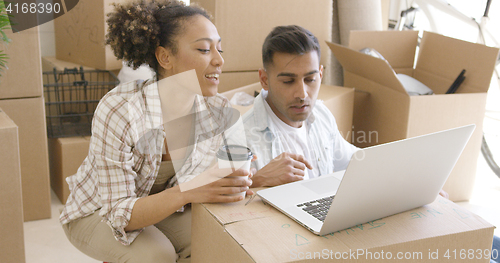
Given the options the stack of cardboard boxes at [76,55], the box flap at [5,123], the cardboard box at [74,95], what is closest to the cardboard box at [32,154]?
the stack of cardboard boxes at [76,55]

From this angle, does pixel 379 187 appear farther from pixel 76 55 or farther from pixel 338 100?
pixel 76 55

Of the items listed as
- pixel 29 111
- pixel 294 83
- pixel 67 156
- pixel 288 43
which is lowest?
pixel 67 156

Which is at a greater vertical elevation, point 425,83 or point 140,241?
point 425,83

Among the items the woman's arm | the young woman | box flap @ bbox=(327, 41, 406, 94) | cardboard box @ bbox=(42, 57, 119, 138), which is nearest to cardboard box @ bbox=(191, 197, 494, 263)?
the woman's arm

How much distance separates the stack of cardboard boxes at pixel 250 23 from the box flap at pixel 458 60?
0.52m

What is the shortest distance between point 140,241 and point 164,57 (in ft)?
1.60

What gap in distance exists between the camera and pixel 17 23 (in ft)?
5.92

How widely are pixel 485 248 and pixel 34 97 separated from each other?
1.78 m

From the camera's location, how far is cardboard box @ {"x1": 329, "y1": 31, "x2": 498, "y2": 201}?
1895 millimetres

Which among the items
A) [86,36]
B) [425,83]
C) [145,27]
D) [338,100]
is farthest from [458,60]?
[86,36]

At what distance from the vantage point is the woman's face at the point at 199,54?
120 cm

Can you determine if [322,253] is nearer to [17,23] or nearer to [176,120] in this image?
[176,120]

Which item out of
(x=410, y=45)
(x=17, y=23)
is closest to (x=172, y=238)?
(x=17, y=23)

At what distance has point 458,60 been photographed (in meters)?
2.03
